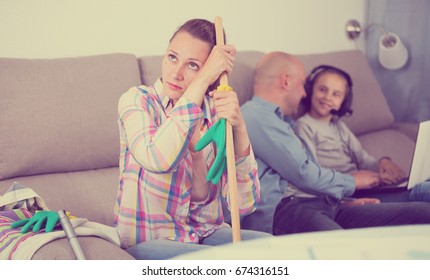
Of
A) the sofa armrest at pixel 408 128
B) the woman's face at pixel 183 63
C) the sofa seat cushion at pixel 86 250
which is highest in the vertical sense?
the woman's face at pixel 183 63

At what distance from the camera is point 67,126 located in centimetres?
128

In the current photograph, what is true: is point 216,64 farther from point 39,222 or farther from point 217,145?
point 39,222

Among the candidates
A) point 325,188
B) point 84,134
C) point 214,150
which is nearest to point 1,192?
point 84,134

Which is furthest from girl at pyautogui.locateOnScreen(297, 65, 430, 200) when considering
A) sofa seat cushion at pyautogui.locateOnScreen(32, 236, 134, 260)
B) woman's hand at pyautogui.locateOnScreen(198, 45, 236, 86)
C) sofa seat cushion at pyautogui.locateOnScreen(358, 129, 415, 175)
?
sofa seat cushion at pyautogui.locateOnScreen(32, 236, 134, 260)

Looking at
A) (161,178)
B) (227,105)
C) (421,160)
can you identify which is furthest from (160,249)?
(421,160)

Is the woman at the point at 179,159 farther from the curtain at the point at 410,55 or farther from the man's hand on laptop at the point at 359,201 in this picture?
the curtain at the point at 410,55

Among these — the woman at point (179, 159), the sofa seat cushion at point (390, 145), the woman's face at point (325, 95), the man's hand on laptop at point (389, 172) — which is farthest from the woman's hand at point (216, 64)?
the sofa seat cushion at point (390, 145)

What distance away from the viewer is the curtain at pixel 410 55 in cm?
192

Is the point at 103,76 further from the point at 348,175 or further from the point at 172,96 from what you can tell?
the point at 348,175

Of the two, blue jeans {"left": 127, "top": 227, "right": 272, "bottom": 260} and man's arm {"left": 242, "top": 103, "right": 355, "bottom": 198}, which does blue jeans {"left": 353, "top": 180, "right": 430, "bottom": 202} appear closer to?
man's arm {"left": 242, "top": 103, "right": 355, "bottom": 198}

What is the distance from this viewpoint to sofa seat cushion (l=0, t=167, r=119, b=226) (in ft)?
4.13

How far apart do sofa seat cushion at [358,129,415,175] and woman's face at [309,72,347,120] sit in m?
0.24

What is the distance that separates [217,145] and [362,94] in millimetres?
997

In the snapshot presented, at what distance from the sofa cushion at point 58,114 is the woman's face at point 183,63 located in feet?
0.89
